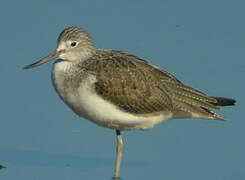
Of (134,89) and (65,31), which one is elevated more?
(65,31)

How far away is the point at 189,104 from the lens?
1358 cm

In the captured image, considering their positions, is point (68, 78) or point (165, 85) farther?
point (165, 85)

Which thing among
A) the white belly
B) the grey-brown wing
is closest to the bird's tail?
the grey-brown wing

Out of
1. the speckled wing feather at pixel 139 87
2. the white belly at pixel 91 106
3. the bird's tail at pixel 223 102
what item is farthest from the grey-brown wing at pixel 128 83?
the bird's tail at pixel 223 102

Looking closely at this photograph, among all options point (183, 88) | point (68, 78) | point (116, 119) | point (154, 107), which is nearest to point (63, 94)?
point (68, 78)

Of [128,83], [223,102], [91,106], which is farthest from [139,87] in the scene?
[223,102]

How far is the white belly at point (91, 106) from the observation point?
→ 12.2m

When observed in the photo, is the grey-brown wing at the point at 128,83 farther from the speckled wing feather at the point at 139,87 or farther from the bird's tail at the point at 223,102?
the bird's tail at the point at 223,102

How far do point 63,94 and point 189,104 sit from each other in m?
2.98

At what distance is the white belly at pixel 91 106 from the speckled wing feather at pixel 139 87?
0.14 m

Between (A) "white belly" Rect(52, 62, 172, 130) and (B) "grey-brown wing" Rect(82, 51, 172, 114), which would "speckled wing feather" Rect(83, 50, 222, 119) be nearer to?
(B) "grey-brown wing" Rect(82, 51, 172, 114)

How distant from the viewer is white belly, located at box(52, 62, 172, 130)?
40.1ft

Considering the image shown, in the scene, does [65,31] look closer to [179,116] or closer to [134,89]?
[134,89]

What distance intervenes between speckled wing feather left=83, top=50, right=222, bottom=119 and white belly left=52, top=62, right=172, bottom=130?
5.6 inches
